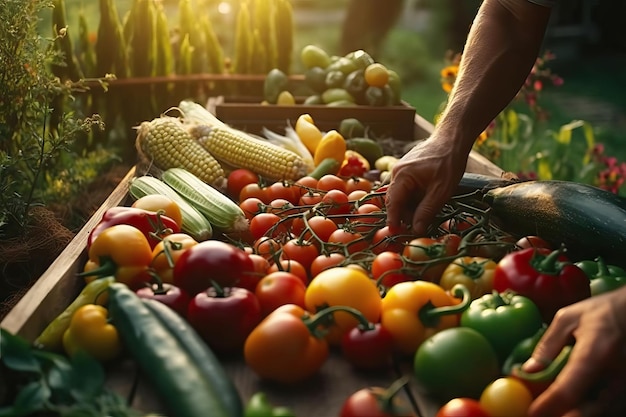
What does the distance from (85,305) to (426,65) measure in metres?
7.93

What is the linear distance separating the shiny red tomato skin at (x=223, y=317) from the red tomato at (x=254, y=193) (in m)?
1.28

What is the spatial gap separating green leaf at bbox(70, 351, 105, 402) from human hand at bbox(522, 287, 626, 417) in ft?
2.64

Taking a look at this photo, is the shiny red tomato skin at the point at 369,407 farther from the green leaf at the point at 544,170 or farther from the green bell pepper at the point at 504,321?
the green leaf at the point at 544,170

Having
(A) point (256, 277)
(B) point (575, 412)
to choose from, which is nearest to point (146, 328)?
(A) point (256, 277)

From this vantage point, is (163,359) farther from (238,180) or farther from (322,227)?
(238,180)

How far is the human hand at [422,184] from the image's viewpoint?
2.31 metres

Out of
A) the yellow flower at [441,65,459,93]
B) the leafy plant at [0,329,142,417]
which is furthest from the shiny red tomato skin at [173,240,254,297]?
the yellow flower at [441,65,459,93]

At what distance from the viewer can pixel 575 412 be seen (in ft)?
4.75

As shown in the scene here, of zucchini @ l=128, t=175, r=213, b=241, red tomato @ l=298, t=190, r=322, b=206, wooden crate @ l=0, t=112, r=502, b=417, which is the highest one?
wooden crate @ l=0, t=112, r=502, b=417

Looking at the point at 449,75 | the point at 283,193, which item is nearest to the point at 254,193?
the point at 283,193

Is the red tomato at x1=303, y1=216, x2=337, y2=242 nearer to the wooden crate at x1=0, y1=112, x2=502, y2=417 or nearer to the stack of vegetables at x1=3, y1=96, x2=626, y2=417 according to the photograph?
the stack of vegetables at x1=3, y1=96, x2=626, y2=417

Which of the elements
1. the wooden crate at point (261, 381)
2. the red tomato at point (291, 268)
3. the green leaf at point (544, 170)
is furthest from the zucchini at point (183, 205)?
the green leaf at point (544, 170)

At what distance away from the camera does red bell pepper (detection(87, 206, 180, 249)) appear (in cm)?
222

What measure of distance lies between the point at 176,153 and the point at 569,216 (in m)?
1.69
